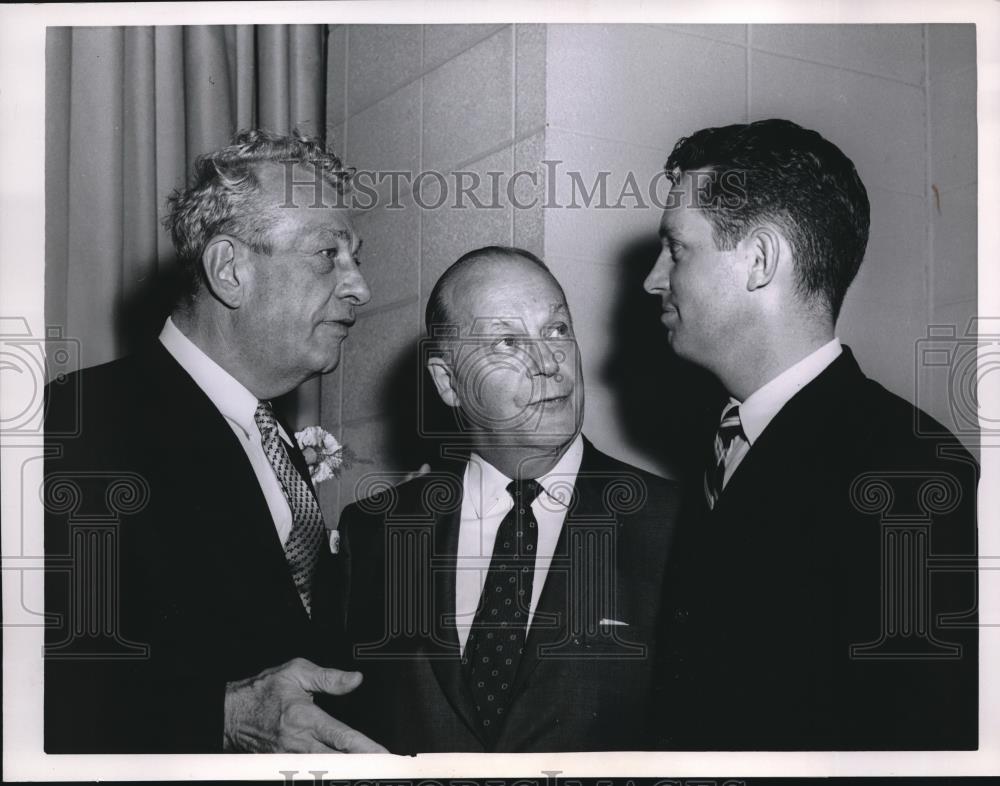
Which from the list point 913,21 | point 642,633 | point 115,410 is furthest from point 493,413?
point 913,21

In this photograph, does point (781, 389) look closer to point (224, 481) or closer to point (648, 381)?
point (648, 381)

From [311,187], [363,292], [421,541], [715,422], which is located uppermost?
[311,187]

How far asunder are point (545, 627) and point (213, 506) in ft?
1.99

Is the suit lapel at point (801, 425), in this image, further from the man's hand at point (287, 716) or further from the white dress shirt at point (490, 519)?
the man's hand at point (287, 716)

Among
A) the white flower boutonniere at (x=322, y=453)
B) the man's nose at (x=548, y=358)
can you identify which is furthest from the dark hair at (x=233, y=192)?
the man's nose at (x=548, y=358)

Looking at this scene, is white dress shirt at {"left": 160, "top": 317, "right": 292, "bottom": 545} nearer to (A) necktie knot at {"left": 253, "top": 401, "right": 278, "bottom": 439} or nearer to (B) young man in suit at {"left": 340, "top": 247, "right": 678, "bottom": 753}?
(A) necktie knot at {"left": 253, "top": 401, "right": 278, "bottom": 439}

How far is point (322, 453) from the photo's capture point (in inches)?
96.4

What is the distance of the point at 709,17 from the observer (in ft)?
7.61

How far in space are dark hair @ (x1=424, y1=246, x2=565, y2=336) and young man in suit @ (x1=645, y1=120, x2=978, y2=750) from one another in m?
0.24

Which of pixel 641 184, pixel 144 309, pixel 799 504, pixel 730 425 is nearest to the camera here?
pixel 799 504

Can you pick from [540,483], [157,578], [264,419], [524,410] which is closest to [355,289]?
[264,419]

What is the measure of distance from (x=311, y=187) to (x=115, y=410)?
20.9 inches

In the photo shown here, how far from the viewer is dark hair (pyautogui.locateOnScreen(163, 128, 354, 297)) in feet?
7.64

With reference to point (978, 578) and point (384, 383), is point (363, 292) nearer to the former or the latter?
point (384, 383)
